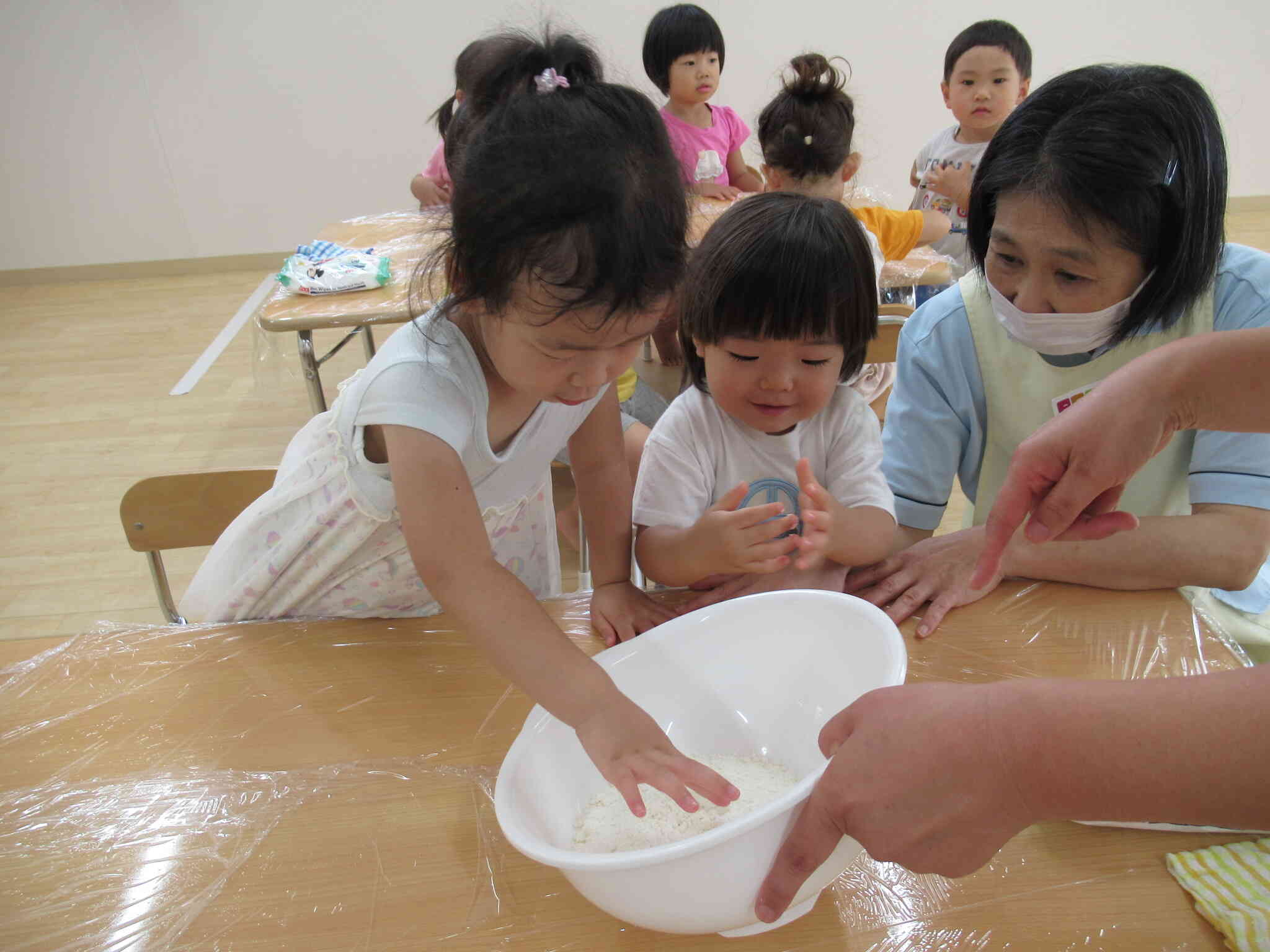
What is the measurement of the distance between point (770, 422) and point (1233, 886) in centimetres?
62

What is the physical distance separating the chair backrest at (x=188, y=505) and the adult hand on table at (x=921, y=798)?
2.83 ft

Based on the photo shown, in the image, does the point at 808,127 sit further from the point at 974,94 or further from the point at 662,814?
the point at 662,814

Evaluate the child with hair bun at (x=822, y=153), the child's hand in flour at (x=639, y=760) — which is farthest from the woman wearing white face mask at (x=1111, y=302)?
the child with hair bun at (x=822, y=153)

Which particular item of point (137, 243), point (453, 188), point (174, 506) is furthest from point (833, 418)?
point (137, 243)

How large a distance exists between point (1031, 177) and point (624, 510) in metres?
0.56

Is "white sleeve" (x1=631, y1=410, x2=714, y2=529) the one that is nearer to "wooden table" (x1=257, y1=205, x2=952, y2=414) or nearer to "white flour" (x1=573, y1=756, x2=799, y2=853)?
"white flour" (x1=573, y1=756, x2=799, y2=853)

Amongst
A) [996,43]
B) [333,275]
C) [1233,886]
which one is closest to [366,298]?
[333,275]

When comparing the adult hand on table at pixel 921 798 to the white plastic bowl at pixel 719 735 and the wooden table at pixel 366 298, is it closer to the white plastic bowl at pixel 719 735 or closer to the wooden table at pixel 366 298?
the white plastic bowl at pixel 719 735

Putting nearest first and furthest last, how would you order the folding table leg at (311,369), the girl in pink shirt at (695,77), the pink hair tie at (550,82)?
the pink hair tie at (550,82)
the folding table leg at (311,369)
the girl in pink shirt at (695,77)

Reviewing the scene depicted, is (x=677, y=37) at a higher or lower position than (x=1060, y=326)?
higher

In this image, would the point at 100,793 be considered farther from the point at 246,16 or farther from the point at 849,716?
the point at 246,16

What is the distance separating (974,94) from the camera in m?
2.67

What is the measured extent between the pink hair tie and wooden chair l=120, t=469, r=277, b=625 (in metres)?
0.66

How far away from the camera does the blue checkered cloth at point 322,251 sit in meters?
2.18
